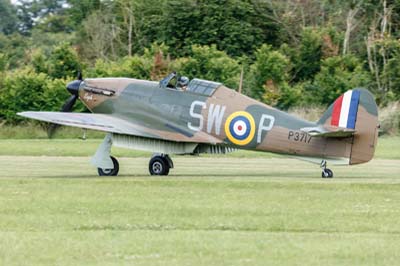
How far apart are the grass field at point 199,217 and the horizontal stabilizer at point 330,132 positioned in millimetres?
839

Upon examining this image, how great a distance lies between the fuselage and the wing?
0.06m

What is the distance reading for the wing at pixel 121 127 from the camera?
67.7 feet

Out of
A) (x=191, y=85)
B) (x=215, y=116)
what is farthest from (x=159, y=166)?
(x=191, y=85)

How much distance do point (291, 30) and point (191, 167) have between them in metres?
33.2

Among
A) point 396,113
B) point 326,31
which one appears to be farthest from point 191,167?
point 326,31

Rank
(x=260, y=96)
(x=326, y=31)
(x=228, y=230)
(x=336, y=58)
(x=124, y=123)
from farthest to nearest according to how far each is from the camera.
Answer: (x=326, y=31) < (x=336, y=58) < (x=260, y=96) < (x=124, y=123) < (x=228, y=230)

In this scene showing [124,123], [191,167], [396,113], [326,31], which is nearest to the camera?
[124,123]

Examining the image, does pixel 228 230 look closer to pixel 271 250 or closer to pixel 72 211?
pixel 271 250

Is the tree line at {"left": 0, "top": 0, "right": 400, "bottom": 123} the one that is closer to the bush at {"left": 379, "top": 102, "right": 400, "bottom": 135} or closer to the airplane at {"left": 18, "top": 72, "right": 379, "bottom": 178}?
the bush at {"left": 379, "top": 102, "right": 400, "bottom": 135}

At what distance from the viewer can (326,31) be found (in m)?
49.3

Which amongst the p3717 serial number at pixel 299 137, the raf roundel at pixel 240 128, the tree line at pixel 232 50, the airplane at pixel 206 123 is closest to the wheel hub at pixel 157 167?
the airplane at pixel 206 123

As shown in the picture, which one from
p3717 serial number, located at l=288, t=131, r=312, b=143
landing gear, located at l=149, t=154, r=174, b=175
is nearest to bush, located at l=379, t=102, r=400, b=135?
landing gear, located at l=149, t=154, r=174, b=175

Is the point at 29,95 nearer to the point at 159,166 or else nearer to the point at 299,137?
the point at 159,166

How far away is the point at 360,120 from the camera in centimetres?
1931
